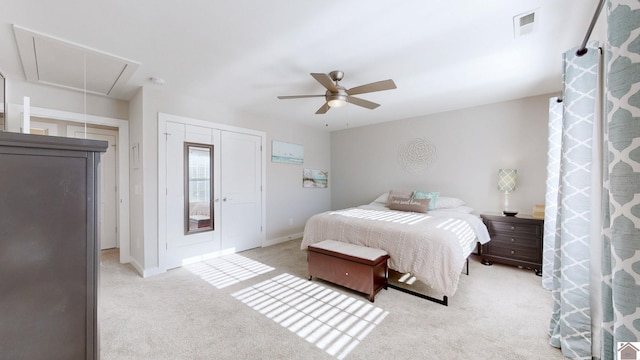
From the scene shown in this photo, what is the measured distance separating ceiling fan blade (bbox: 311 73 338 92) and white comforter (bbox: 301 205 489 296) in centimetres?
161

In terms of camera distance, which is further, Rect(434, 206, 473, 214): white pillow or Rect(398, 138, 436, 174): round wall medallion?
Rect(398, 138, 436, 174): round wall medallion

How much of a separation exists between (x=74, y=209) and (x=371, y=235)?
8.80 feet

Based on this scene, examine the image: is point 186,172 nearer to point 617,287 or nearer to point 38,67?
point 38,67

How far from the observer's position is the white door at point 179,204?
3.51 m

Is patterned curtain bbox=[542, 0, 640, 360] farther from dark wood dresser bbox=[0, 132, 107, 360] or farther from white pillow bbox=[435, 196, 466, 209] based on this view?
dark wood dresser bbox=[0, 132, 107, 360]

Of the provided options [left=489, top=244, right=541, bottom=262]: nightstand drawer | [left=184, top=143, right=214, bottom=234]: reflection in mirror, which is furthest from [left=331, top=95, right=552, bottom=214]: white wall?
[left=184, top=143, right=214, bottom=234]: reflection in mirror

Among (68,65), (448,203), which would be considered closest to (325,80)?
(68,65)

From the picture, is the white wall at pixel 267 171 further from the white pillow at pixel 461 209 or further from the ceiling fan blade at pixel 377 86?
the white pillow at pixel 461 209

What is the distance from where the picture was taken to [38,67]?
2.64 metres

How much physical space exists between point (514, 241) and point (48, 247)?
437 centimetres

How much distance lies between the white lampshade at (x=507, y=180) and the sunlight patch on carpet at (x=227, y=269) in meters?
3.48

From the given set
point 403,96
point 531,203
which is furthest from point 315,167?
point 531,203

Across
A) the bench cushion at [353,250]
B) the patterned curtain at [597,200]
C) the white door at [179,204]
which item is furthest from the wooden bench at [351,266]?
the white door at [179,204]

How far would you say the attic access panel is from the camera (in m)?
2.21
